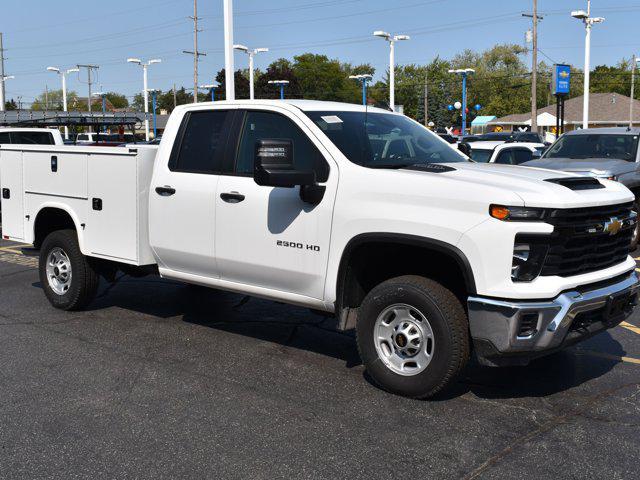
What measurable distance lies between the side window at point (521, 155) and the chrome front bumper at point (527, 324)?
9.86m

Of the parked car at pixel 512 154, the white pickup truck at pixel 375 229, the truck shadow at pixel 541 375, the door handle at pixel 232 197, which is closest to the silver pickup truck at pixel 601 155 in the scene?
the parked car at pixel 512 154

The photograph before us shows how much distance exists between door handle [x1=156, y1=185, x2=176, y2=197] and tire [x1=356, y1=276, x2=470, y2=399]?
209cm

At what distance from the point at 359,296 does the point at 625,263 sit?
1.87 m

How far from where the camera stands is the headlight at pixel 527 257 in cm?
454

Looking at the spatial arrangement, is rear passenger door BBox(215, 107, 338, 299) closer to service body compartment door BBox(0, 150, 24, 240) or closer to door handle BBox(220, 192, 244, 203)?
door handle BBox(220, 192, 244, 203)

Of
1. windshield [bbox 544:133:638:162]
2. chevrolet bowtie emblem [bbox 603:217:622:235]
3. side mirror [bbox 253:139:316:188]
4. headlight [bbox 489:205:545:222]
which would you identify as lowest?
chevrolet bowtie emblem [bbox 603:217:622:235]

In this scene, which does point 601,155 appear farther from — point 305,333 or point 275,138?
point 275,138

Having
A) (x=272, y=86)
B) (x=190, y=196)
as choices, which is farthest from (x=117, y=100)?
(x=190, y=196)

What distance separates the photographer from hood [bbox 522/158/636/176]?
1109 cm

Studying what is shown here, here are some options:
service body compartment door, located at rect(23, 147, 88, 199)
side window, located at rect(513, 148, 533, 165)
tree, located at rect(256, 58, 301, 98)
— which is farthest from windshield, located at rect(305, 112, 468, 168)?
tree, located at rect(256, 58, 301, 98)

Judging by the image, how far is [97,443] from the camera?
4.42m

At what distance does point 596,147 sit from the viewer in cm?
1277

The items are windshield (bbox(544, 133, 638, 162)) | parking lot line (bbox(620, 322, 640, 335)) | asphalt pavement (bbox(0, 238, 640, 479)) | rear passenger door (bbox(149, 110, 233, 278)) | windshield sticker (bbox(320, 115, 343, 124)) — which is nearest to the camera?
asphalt pavement (bbox(0, 238, 640, 479))

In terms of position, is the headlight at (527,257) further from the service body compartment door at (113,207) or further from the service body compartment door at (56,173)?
the service body compartment door at (56,173)
